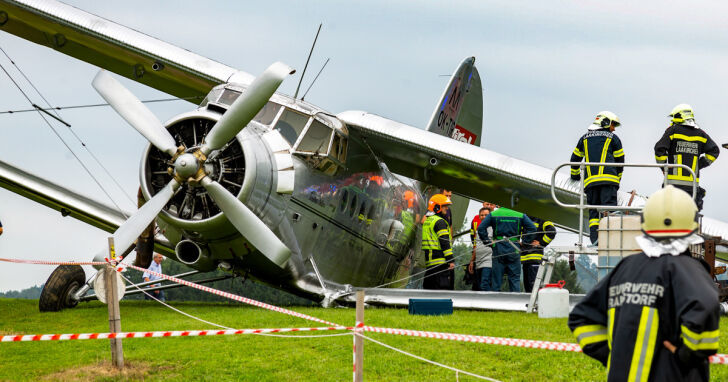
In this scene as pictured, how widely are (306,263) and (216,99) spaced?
9.95 feet

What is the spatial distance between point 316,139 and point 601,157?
14.2 ft

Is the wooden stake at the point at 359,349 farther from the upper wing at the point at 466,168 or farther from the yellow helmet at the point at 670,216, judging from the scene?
the upper wing at the point at 466,168

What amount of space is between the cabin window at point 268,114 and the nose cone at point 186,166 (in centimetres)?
176

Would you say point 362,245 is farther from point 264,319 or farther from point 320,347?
point 320,347


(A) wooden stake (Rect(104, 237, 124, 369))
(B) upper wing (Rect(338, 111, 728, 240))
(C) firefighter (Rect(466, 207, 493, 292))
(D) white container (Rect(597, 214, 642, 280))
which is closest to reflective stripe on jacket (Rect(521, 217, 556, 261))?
(B) upper wing (Rect(338, 111, 728, 240))

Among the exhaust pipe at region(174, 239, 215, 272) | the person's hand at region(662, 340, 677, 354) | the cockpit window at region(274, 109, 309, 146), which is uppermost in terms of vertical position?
the cockpit window at region(274, 109, 309, 146)

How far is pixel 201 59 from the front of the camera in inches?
604

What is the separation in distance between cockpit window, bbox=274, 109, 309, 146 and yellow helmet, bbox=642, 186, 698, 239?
28.2ft

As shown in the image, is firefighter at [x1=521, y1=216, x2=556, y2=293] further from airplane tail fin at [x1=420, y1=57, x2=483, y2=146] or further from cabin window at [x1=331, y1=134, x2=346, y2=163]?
airplane tail fin at [x1=420, y1=57, x2=483, y2=146]

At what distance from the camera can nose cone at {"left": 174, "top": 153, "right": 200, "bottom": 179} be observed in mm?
10234

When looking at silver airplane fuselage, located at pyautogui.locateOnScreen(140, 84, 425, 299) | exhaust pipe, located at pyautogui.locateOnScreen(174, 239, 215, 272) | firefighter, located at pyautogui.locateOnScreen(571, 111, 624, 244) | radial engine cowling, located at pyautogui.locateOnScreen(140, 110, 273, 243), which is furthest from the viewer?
exhaust pipe, located at pyautogui.locateOnScreen(174, 239, 215, 272)

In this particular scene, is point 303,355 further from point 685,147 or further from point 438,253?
point 438,253

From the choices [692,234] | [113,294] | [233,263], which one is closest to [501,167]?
[233,263]

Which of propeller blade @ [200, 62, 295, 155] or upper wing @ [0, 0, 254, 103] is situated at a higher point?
upper wing @ [0, 0, 254, 103]
